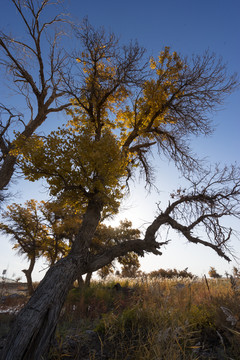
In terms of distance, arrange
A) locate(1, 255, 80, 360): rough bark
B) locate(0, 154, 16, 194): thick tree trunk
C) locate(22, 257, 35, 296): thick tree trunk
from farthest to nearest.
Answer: locate(22, 257, 35, 296): thick tree trunk → locate(0, 154, 16, 194): thick tree trunk → locate(1, 255, 80, 360): rough bark

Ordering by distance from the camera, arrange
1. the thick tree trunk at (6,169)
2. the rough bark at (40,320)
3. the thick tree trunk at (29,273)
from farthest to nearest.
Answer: the thick tree trunk at (29,273), the thick tree trunk at (6,169), the rough bark at (40,320)

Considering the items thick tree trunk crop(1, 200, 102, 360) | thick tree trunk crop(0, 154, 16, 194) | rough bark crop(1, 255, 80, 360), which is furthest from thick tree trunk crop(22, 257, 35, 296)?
rough bark crop(1, 255, 80, 360)

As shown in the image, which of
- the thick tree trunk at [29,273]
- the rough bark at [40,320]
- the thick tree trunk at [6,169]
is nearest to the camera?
the rough bark at [40,320]

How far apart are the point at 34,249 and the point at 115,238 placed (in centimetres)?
630

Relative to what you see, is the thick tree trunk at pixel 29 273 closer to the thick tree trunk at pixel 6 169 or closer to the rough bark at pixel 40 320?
the thick tree trunk at pixel 6 169

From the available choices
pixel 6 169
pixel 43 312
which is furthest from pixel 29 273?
pixel 43 312

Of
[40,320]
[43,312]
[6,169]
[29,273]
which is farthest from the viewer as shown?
[29,273]

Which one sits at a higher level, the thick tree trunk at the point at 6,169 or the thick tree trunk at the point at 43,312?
the thick tree trunk at the point at 6,169

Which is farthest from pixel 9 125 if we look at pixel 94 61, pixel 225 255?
pixel 225 255

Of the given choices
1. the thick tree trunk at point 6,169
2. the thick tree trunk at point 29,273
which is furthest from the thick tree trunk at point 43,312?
the thick tree trunk at point 29,273

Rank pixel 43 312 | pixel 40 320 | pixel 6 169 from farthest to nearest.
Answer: pixel 6 169 < pixel 43 312 < pixel 40 320

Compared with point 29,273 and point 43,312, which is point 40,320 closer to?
point 43,312

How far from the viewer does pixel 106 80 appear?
359 inches

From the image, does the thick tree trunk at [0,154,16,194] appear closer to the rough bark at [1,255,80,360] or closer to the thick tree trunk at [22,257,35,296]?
the rough bark at [1,255,80,360]
